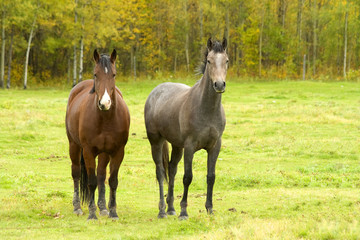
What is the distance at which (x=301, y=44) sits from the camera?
5125 centimetres

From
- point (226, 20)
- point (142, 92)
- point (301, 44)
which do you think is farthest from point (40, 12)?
point (301, 44)

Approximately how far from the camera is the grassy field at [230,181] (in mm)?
7445

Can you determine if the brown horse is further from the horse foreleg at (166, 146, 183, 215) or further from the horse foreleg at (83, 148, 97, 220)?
the horse foreleg at (166, 146, 183, 215)

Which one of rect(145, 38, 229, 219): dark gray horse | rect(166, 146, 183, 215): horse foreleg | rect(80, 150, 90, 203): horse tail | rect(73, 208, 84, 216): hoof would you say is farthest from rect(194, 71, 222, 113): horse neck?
rect(73, 208, 84, 216): hoof

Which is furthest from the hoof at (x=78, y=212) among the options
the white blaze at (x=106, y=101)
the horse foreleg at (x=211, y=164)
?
the white blaze at (x=106, y=101)

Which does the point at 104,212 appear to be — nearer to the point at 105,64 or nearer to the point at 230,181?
the point at 105,64

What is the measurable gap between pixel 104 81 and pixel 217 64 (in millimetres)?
1775

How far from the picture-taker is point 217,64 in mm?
7770

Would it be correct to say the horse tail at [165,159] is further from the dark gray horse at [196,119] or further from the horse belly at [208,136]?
the horse belly at [208,136]

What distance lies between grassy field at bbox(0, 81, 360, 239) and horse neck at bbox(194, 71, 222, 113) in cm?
172

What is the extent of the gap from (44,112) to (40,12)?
65.7ft

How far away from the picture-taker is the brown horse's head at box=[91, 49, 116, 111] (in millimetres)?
7664

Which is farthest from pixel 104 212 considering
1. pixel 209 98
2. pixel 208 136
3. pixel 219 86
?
pixel 219 86

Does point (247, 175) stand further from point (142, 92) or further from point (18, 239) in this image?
point (142, 92)
